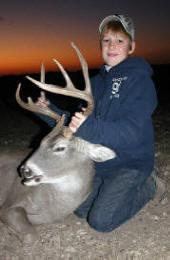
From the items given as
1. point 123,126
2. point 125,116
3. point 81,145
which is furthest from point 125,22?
point 81,145

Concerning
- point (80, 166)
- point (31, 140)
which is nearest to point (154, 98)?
point (80, 166)

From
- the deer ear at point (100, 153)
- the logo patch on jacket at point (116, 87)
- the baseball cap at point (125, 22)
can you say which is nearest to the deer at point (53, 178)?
the deer ear at point (100, 153)

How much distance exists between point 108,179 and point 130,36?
6.55ft

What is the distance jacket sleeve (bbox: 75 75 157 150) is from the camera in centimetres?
329

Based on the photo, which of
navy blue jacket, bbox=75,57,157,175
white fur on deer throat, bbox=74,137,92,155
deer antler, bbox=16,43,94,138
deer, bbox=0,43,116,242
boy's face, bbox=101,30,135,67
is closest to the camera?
deer antler, bbox=16,43,94,138

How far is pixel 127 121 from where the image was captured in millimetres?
3469

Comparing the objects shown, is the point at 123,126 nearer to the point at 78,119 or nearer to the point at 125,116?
the point at 125,116

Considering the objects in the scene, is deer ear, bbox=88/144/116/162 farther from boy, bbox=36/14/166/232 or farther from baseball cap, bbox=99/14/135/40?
baseball cap, bbox=99/14/135/40

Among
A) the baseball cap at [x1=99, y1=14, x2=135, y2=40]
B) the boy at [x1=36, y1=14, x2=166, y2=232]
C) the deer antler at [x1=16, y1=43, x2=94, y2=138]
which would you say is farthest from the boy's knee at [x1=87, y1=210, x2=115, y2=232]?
the baseball cap at [x1=99, y1=14, x2=135, y2=40]

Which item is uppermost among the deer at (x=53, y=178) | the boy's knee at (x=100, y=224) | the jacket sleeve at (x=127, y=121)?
the jacket sleeve at (x=127, y=121)

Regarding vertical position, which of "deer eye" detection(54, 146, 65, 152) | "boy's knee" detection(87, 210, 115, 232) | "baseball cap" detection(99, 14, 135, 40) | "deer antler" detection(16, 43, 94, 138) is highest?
"baseball cap" detection(99, 14, 135, 40)

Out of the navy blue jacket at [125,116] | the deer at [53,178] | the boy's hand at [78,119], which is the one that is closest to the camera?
the boy's hand at [78,119]

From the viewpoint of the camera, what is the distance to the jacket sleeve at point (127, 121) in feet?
10.8

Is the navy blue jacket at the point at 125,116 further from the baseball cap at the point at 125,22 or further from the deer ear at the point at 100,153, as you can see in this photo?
the baseball cap at the point at 125,22
